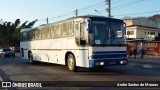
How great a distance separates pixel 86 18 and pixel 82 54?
1.92 metres

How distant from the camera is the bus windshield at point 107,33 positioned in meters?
16.7

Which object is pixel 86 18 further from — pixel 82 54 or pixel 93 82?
pixel 93 82

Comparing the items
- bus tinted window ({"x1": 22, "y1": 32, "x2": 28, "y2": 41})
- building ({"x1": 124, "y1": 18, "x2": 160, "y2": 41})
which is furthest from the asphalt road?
building ({"x1": 124, "y1": 18, "x2": 160, "y2": 41})

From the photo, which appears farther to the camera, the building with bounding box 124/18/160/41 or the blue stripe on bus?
the building with bounding box 124/18/160/41

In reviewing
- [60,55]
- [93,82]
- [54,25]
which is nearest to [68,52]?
[60,55]

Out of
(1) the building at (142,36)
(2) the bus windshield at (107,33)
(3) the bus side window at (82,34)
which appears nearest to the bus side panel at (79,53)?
(3) the bus side window at (82,34)

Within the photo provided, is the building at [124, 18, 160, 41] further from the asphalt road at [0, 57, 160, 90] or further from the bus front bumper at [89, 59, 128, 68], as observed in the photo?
the bus front bumper at [89, 59, 128, 68]

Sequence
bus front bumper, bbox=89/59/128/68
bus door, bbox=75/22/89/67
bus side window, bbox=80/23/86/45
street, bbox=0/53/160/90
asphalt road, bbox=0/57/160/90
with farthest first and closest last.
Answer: bus side window, bbox=80/23/86/45
bus door, bbox=75/22/89/67
bus front bumper, bbox=89/59/128/68
street, bbox=0/53/160/90
asphalt road, bbox=0/57/160/90

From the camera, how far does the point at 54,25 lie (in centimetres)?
2128

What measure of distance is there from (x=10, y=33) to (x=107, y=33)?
86144 millimetres

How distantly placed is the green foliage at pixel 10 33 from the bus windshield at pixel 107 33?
80.5 meters

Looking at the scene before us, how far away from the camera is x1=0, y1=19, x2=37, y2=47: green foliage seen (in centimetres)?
9756

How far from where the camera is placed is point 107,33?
1697 cm

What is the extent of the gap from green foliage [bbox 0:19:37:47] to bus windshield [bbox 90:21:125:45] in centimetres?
8053
